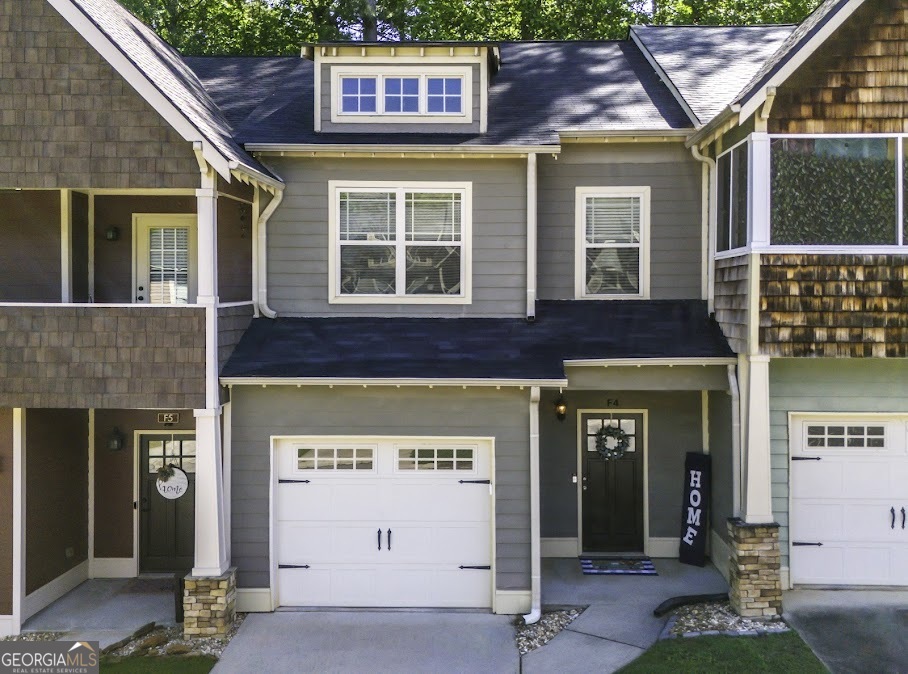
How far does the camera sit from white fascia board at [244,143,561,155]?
10617mm

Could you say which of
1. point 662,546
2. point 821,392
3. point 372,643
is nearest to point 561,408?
point 662,546

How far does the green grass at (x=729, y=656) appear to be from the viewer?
8.34 m

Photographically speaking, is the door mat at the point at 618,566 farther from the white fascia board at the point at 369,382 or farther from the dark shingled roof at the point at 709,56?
the dark shingled roof at the point at 709,56

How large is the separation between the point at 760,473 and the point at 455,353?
3.94 metres

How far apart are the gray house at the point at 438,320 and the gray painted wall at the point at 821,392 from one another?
0.04m

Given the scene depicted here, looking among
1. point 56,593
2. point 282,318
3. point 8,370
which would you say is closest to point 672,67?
point 282,318

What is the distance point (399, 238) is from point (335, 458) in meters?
3.05

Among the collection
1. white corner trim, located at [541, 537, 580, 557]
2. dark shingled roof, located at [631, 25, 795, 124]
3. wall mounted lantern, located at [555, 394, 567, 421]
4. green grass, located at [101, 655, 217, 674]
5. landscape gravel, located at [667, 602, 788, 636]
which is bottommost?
green grass, located at [101, 655, 217, 674]

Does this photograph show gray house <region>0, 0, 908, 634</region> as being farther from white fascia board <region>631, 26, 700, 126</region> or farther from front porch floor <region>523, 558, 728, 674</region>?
front porch floor <region>523, 558, 728, 674</region>

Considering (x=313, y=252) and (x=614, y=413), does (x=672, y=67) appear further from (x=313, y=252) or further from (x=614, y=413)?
(x=313, y=252)

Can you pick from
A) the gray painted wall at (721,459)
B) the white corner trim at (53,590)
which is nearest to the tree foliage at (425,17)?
the gray painted wall at (721,459)

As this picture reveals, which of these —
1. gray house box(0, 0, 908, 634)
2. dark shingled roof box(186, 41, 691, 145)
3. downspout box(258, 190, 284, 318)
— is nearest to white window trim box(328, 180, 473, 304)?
gray house box(0, 0, 908, 634)

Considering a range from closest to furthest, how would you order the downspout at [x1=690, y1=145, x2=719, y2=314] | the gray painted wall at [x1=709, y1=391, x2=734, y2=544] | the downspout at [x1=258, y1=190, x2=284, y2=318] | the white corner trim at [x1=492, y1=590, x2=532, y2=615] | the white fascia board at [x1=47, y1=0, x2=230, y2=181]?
1. the white fascia board at [x1=47, y1=0, x2=230, y2=181]
2. the white corner trim at [x1=492, y1=590, x2=532, y2=615]
3. the gray painted wall at [x1=709, y1=391, x2=734, y2=544]
4. the downspout at [x1=258, y1=190, x2=284, y2=318]
5. the downspout at [x1=690, y1=145, x2=719, y2=314]

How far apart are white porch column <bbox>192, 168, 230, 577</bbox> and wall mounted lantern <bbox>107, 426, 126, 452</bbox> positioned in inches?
87.7
